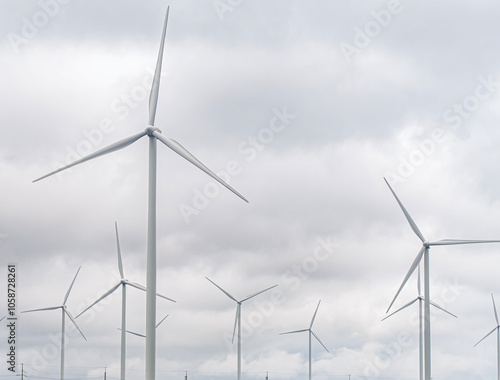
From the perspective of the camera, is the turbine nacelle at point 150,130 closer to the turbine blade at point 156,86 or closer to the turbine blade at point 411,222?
the turbine blade at point 156,86

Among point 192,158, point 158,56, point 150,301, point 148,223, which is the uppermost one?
point 158,56

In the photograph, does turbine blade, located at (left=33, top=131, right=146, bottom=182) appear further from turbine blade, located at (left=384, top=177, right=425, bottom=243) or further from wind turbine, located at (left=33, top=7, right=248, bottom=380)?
turbine blade, located at (left=384, top=177, right=425, bottom=243)

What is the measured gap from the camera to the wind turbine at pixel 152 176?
45.7m

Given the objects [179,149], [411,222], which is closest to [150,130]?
[179,149]

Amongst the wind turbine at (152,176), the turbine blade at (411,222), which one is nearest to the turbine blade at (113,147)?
the wind turbine at (152,176)

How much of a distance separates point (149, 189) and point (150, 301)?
671 cm

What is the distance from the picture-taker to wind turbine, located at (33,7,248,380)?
45.7m

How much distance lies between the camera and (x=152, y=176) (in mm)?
49469

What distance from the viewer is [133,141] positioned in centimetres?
5425

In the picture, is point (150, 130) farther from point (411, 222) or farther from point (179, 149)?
point (411, 222)

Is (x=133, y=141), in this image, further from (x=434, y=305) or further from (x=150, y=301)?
(x=434, y=305)

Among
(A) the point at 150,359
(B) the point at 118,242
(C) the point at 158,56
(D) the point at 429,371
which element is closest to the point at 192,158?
(C) the point at 158,56

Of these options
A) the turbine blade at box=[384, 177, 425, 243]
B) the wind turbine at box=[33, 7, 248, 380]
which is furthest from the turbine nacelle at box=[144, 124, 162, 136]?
the turbine blade at box=[384, 177, 425, 243]

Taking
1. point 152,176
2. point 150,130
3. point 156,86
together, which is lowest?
point 152,176
